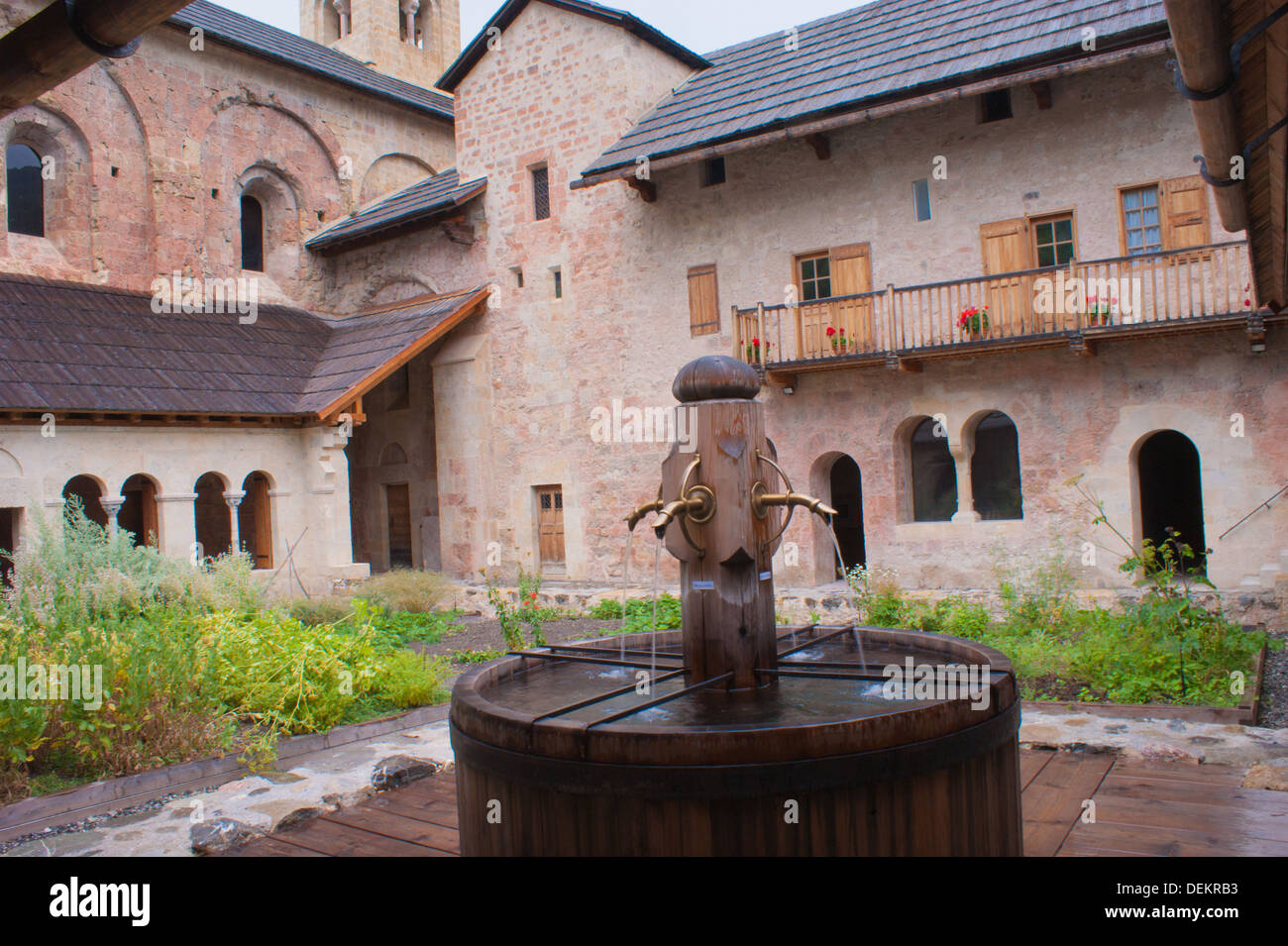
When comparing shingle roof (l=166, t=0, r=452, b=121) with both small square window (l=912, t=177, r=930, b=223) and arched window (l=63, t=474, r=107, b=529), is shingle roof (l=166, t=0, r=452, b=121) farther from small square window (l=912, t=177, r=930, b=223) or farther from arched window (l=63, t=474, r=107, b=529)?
small square window (l=912, t=177, r=930, b=223)

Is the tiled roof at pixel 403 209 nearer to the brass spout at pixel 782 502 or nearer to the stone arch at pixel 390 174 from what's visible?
the stone arch at pixel 390 174

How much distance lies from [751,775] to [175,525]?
14.6m

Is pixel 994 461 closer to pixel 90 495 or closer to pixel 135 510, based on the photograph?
pixel 135 510

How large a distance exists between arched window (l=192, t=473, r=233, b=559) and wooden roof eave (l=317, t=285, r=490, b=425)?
618 centimetres

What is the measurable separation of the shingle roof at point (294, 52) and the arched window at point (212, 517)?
8855 mm

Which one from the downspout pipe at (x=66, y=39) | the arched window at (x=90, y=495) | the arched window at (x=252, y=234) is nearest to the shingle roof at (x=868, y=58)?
the arched window at (x=252, y=234)

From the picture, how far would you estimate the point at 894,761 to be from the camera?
3.33 metres

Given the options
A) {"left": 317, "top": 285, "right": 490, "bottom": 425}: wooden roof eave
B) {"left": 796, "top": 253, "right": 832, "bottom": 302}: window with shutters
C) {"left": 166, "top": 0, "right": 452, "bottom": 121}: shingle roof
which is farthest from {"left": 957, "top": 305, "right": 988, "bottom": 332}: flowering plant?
{"left": 166, "top": 0, "right": 452, "bottom": 121}: shingle roof

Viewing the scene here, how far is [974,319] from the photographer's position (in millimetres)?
13164

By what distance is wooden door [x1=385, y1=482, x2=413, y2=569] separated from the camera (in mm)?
21500

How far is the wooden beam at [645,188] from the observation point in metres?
16.6

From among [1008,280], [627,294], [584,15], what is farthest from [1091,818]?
[584,15]

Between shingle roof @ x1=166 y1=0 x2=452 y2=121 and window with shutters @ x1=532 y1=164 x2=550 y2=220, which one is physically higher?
shingle roof @ x1=166 y1=0 x2=452 y2=121

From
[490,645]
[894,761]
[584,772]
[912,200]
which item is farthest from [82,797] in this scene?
[912,200]
